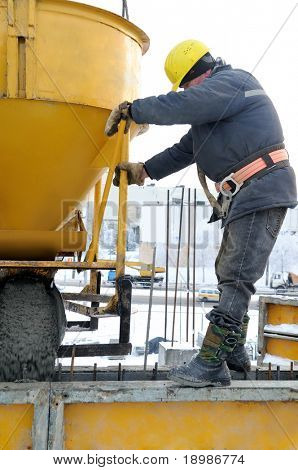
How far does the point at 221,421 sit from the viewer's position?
2.49 m

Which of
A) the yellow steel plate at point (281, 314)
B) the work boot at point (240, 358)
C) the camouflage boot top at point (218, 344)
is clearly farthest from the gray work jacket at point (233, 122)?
the yellow steel plate at point (281, 314)

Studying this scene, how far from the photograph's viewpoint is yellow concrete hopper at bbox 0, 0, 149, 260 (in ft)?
10.1

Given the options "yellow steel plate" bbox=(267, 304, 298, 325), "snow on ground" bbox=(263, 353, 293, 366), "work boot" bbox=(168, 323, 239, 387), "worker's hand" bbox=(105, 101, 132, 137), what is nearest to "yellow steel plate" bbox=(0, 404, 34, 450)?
"work boot" bbox=(168, 323, 239, 387)

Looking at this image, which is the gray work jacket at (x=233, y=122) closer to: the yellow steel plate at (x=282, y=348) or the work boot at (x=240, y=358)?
the work boot at (x=240, y=358)

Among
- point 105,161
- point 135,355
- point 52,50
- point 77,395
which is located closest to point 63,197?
point 105,161

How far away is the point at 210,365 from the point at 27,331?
43.2 inches

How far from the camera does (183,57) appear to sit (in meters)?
3.01

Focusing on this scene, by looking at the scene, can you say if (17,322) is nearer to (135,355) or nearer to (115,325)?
(135,355)

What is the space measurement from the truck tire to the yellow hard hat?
160 cm

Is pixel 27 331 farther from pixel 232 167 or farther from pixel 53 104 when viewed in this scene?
pixel 232 167

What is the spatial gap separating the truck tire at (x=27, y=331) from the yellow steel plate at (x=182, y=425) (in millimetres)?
543

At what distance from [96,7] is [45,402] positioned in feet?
8.11

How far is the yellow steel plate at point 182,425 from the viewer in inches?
93.8

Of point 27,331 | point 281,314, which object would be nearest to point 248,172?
point 27,331
